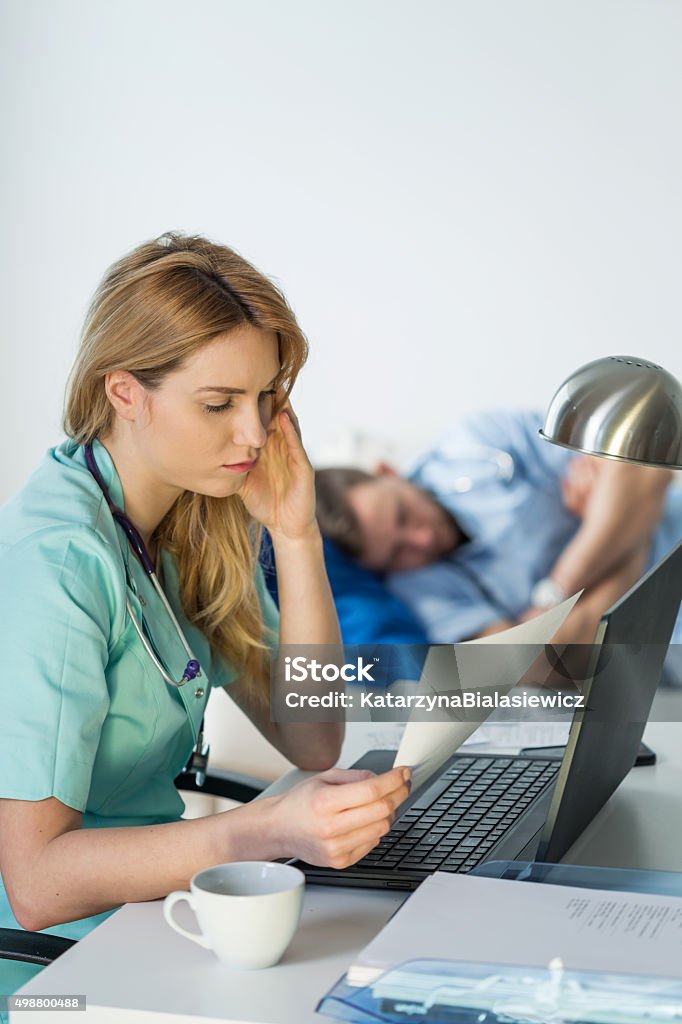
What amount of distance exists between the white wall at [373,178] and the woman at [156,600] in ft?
5.99

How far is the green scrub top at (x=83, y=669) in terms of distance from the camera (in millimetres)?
1043

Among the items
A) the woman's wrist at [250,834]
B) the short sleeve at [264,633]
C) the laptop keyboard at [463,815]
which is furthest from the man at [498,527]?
the woman's wrist at [250,834]

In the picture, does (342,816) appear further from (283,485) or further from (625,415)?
(283,485)

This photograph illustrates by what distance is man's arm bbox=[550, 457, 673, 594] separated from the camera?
2.95 metres

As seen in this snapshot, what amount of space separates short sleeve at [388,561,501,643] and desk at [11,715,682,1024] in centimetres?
198

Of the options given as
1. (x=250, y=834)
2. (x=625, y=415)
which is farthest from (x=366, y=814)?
(x=625, y=415)

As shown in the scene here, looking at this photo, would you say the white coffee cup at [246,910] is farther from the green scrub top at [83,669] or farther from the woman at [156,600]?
the green scrub top at [83,669]

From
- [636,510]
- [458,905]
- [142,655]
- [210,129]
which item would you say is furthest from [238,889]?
[210,129]

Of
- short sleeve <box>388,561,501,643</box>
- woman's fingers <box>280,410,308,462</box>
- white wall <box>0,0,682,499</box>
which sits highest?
white wall <box>0,0,682,499</box>

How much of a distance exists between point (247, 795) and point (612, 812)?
1.63ft

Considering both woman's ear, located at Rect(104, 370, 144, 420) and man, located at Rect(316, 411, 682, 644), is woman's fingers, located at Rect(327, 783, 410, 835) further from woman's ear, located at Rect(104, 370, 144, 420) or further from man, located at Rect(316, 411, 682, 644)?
man, located at Rect(316, 411, 682, 644)

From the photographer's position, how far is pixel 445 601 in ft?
10.1

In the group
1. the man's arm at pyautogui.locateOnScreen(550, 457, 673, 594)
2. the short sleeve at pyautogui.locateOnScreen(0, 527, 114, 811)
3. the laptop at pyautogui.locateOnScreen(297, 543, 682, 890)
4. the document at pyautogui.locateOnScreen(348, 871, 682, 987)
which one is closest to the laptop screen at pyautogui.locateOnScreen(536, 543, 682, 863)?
the laptop at pyautogui.locateOnScreen(297, 543, 682, 890)

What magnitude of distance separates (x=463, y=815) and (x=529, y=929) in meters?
0.36
